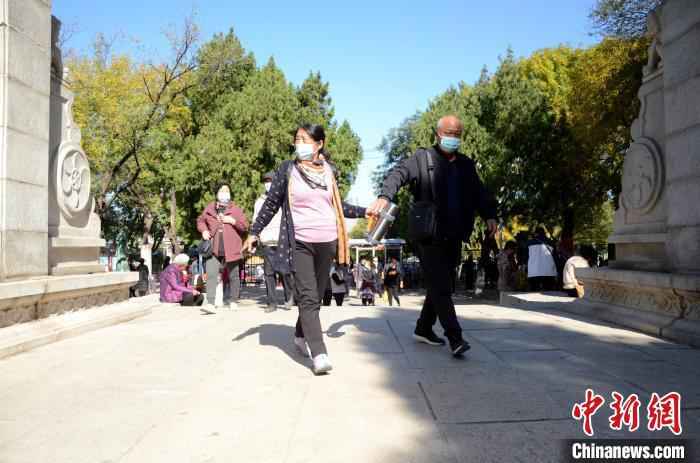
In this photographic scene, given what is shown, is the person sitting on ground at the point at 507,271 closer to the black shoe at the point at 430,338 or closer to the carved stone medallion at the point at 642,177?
the carved stone medallion at the point at 642,177

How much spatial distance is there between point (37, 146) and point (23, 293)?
159 cm

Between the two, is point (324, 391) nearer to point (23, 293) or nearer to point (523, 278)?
point (23, 293)

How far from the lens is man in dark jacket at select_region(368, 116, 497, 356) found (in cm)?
424

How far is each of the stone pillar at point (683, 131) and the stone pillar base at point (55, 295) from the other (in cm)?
587

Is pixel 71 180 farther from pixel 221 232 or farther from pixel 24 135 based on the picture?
pixel 221 232

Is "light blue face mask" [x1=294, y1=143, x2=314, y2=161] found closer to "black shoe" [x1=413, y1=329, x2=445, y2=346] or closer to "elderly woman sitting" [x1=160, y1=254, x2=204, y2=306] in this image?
"black shoe" [x1=413, y1=329, x2=445, y2=346]

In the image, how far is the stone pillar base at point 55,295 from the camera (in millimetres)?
4527

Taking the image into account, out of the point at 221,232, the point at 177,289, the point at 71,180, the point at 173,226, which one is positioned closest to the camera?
the point at 71,180

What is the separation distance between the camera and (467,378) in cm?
357

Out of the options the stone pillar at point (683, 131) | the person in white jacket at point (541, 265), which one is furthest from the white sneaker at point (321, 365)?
the person in white jacket at point (541, 265)

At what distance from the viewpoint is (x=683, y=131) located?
4973 mm

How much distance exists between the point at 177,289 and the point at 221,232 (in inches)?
96.9

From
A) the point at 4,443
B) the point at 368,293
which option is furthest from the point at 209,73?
the point at 4,443

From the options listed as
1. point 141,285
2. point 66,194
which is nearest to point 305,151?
point 66,194
